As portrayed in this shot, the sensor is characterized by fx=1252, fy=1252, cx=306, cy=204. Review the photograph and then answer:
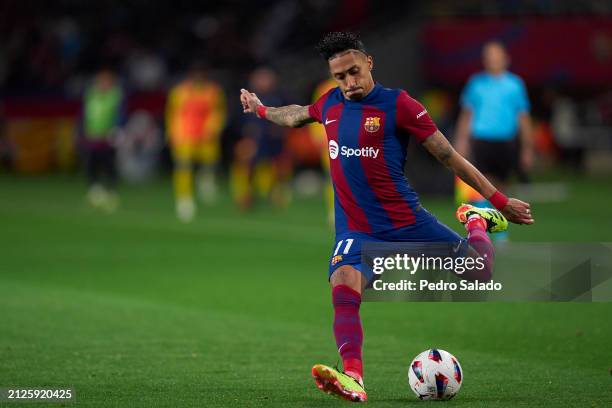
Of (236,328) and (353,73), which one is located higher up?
(353,73)

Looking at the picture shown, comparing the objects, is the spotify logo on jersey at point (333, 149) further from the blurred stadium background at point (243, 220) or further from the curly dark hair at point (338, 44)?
the blurred stadium background at point (243, 220)

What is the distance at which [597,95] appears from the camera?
35938 millimetres

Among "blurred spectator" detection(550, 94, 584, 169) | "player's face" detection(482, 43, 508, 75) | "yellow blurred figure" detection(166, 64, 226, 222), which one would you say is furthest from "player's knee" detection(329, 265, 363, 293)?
"blurred spectator" detection(550, 94, 584, 169)

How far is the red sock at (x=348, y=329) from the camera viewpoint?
22.7 feet

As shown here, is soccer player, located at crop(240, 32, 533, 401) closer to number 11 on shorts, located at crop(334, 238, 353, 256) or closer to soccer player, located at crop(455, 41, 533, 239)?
number 11 on shorts, located at crop(334, 238, 353, 256)

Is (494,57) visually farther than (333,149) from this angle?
Yes

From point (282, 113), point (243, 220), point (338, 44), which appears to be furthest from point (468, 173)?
point (243, 220)

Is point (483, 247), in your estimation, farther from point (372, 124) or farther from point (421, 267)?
point (372, 124)

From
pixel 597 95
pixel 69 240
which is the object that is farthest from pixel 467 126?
pixel 597 95

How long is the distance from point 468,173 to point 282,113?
Result: 1.33 meters

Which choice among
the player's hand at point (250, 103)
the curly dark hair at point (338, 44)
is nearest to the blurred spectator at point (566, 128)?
the player's hand at point (250, 103)

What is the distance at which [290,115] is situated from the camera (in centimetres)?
767

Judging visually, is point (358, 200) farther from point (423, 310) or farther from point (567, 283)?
point (423, 310)

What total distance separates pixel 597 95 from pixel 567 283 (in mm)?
29640
